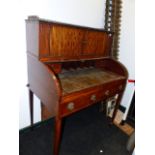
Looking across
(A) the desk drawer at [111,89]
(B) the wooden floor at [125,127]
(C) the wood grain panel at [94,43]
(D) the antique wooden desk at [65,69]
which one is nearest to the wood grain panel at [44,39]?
(D) the antique wooden desk at [65,69]

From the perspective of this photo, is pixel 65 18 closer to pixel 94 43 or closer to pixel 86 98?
pixel 94 43

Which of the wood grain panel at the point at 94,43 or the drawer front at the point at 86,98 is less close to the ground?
the wood grain panel at the point at 94,43

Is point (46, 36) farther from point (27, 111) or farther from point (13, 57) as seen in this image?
point (27, 111)

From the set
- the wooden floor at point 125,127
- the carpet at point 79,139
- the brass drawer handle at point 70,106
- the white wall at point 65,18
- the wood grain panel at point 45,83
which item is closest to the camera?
the wood grain panel at point 45,83

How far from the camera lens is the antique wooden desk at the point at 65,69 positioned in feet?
3.93

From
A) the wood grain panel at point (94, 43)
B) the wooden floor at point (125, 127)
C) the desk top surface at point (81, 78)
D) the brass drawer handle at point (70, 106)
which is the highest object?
the wood grain panel at point (94, 43)

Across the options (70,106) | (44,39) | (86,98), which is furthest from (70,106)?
(44,39)

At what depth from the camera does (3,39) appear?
61 centimetres

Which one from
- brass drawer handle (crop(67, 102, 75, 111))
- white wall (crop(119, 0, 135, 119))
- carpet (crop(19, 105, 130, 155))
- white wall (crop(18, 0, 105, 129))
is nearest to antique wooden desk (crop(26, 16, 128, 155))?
brass drawer handle (crop(67, 102, 75, 111))

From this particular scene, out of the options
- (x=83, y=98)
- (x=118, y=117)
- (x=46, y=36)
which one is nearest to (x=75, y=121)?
(x=118, y=117)

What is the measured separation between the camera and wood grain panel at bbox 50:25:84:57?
1.29m

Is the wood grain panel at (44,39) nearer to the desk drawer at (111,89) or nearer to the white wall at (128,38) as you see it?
the desk drawer at (111,89)

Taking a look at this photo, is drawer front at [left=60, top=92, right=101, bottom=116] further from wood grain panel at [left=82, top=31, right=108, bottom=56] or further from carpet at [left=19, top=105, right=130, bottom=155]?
carpet at [left=19, top=105, right=130, bottom=155]

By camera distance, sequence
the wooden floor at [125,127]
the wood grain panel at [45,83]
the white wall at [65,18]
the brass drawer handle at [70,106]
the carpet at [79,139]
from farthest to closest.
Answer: the wooden floor at [125,127] → the carpet at [79,139] → the white wall at [65,18] → the brass drawer handle at [70,106] → the wood grain panel at [45,83]
